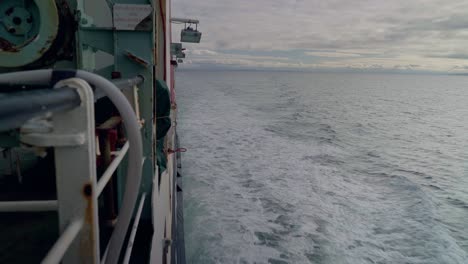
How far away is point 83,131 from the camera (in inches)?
36.5

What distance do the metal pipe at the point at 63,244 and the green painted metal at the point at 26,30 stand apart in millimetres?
2777

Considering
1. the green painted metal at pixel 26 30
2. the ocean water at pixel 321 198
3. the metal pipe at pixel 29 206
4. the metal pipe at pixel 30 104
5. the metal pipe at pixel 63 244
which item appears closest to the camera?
the metal pipe at pixel 30 104

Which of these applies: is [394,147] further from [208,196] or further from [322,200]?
[208,196]

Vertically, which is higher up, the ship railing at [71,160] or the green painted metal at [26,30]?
the green painted metal at [26,30]

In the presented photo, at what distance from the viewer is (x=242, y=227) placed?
8.49 meters

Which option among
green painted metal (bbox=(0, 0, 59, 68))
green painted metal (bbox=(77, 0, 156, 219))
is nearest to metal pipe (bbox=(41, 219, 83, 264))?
green painted metal (bbox=(77, 0, 156, 219))

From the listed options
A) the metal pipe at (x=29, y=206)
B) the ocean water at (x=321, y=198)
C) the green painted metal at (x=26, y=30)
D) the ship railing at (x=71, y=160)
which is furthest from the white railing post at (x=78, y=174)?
the ocean water at (x=321, y=198)

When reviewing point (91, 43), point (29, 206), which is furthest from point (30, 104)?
point (91, 43)

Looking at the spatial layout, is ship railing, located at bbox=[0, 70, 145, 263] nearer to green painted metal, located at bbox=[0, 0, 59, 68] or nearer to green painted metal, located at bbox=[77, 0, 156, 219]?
green painted metal, located at bbox=[77, 0, 156, 219]

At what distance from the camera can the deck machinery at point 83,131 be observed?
0.92 meters

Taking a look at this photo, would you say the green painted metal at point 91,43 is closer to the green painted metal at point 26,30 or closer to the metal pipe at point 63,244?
the green painted metal at point 26,30

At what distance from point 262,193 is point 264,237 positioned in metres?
2.64

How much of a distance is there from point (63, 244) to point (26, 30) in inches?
124

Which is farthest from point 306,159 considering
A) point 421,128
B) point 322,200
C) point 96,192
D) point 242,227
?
point 421,128
